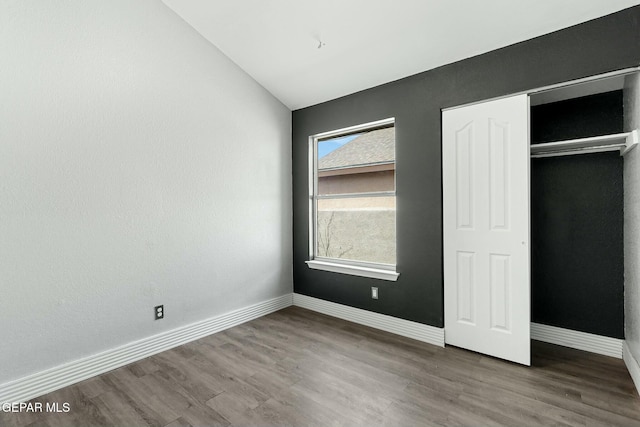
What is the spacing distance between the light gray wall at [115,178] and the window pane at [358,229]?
85 centimetres

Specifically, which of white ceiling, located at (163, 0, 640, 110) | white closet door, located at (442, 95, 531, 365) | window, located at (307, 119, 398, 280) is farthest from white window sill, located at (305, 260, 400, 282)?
white ceiling, located at (163, 0, 640, 110)

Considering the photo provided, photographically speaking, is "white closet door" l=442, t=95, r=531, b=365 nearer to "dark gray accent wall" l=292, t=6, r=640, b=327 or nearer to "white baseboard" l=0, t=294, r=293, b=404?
"dark gray accent wall" l=292, t=6, r=640, b=327

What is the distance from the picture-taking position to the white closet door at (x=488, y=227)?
2.31 metres

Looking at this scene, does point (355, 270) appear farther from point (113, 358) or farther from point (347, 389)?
point (113, 358)

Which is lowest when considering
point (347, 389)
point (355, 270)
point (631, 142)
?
point (347, 389)

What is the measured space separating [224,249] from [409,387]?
206cm

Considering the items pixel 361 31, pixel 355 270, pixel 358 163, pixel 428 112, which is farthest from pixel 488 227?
pixel 361 31

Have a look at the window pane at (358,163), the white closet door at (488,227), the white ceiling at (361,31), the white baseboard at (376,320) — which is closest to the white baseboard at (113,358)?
the white baseboard at (376,320)

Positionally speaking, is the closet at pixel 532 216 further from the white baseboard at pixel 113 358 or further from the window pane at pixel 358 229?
the white baseboard at pixel 113 358

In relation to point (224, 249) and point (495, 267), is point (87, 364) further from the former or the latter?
point (495, 267)

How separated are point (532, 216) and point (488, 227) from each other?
25.2 inches

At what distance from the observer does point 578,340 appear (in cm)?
255

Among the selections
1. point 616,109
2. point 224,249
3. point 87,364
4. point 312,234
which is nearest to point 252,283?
point 224,249

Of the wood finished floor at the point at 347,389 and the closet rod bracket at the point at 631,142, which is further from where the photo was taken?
the closet rod bracket at the point at 631,142
